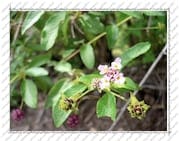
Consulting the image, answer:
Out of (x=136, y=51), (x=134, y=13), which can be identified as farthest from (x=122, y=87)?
(x=134, y=13)

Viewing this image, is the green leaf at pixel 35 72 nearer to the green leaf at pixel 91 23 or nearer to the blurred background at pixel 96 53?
the blurred background at pixel 96 53

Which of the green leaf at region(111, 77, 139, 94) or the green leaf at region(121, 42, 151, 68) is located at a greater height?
the green leaf at region(121, 42, 151, 68)

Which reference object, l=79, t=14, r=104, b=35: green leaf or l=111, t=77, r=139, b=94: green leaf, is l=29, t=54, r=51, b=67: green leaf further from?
l=111, t=77, r=139, b=94: green leaf

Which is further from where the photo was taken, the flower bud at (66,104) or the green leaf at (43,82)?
the green leaf at (43,82)

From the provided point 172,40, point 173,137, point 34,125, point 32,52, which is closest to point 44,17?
point 32,52

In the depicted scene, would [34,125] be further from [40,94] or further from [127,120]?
[127,120]

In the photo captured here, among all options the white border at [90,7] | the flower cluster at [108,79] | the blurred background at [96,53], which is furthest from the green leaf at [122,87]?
the blurred background at [96,53]

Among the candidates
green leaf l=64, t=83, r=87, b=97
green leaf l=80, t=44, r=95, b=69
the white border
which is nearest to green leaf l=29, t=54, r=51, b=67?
green leaf l=80, t=44, r=95, b=69
